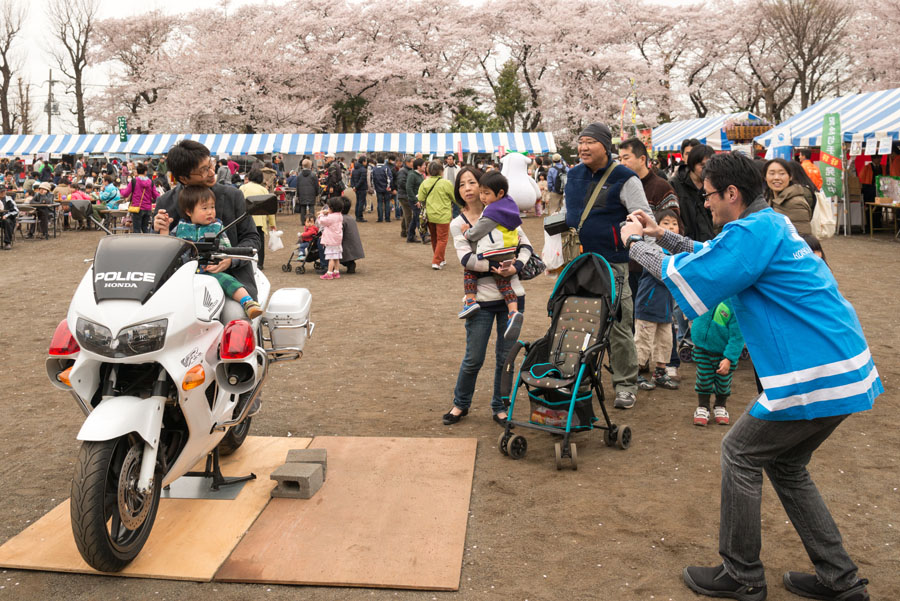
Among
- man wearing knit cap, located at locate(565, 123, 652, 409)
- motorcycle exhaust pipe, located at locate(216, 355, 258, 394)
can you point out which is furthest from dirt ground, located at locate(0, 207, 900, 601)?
motorcycle exhaust pipe, located at locate(216, 355, 258, 394)

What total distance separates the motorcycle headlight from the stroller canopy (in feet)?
8.66

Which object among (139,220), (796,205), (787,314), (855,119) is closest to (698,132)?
(855,119)

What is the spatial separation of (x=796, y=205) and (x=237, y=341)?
4.98 m

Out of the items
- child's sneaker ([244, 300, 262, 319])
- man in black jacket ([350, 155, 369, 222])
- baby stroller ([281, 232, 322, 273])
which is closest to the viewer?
child's sneaker ([244, 300, 262, 319])

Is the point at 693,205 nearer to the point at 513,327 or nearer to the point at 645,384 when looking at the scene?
the point at 645,384

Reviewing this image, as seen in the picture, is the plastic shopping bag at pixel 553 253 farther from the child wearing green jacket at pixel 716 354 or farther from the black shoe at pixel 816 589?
the black shoe at pixel 816 589

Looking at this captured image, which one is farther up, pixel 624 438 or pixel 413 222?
pixel 413 222

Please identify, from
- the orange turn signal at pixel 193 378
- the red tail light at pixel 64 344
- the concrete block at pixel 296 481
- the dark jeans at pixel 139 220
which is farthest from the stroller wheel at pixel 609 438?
the dark jeans at pixel 139 220

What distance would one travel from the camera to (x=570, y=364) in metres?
4.99

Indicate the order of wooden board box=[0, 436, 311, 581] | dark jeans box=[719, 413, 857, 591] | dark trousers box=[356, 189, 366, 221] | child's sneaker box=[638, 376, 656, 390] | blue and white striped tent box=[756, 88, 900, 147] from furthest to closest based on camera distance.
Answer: dark trousers box=[356, 189, 366, 221], blue and white striped tent box=[756, 88, 900, 147], child's sneaker box=[638, 376, 656, 390], wooden board box=[0, 436, 311, 581], dark jeans box=[719, 413, 857, 591]

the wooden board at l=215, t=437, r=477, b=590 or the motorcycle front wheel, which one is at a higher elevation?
the motorcycle front wheel

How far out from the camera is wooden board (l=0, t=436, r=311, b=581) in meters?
3.59

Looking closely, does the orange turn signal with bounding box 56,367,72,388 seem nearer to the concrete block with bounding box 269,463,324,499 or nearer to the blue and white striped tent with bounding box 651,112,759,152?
the concrete block with bounding box 269,463,324,499

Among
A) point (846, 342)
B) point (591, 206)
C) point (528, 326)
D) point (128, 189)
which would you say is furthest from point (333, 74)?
point (846, 342)
